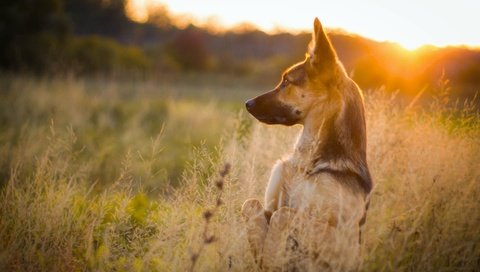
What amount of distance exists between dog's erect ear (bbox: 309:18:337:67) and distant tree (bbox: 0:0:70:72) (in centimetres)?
1592

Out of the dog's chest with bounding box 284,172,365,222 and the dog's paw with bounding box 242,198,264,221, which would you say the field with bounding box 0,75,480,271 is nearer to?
the dog's paw with bounding box 242,198,264,221

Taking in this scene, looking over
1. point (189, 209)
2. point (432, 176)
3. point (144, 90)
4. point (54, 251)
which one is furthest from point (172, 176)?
point (144, 90)

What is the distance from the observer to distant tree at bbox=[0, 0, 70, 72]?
19.2 m

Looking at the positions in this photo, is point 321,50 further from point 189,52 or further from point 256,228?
point 189,52

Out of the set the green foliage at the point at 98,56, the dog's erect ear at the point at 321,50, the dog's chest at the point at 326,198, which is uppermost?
the dog's erect ear at the point at 321,50

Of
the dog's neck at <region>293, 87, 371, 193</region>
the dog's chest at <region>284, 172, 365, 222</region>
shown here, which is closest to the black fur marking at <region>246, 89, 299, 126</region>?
the dog's neck at <region>293, 87, 371, 193</region>

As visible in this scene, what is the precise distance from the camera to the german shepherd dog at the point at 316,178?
9.97ft

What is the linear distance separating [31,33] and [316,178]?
74.3 feet

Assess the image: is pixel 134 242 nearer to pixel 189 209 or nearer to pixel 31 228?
pixel 189 209

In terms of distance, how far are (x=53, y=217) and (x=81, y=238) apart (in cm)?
36

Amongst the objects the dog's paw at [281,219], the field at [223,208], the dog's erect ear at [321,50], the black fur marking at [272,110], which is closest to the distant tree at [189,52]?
the field at [223,208]

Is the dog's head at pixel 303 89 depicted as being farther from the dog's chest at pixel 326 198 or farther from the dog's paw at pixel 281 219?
the dog's paw at pixel 281 219

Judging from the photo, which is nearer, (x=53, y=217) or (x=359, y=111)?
(x=359, y=111)

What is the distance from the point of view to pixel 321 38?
3527 mm
